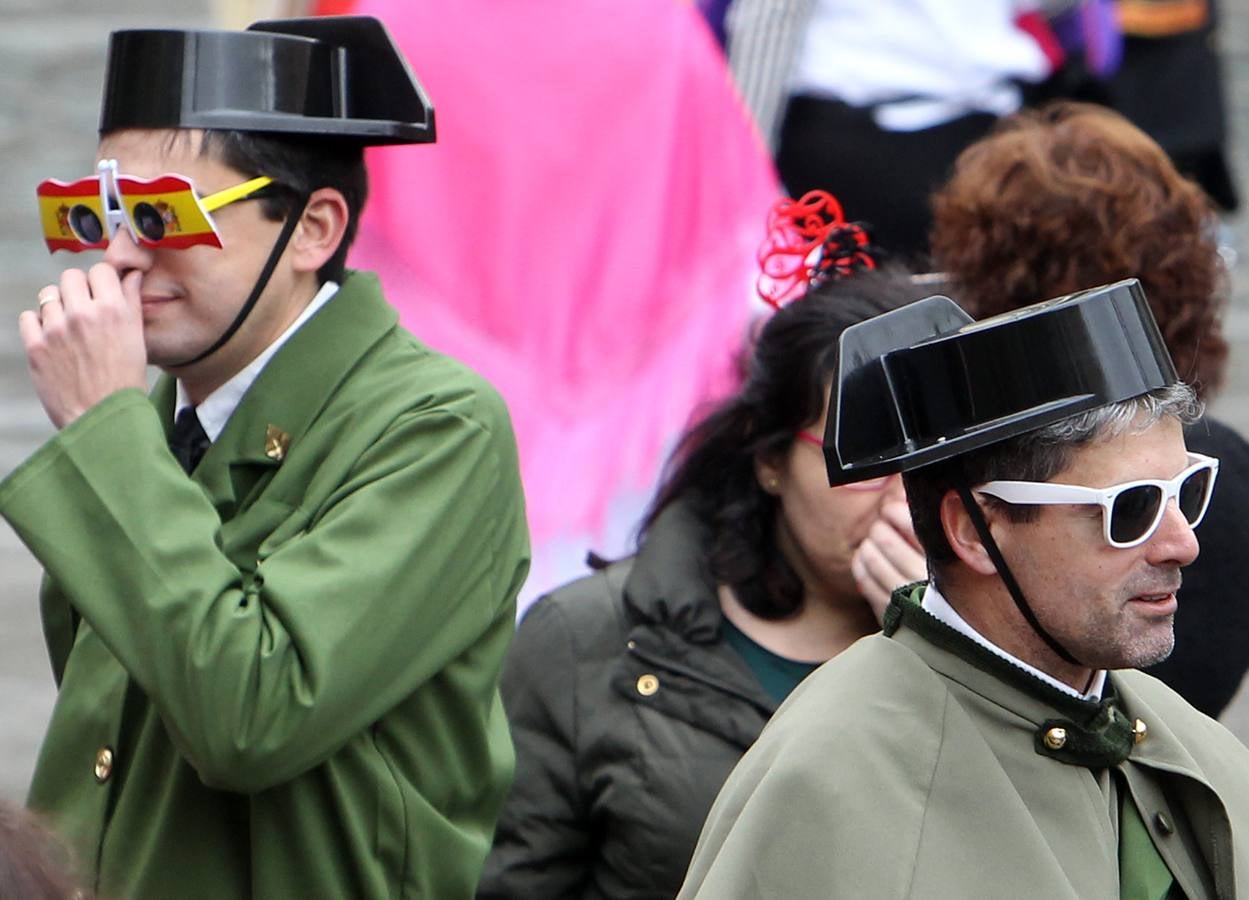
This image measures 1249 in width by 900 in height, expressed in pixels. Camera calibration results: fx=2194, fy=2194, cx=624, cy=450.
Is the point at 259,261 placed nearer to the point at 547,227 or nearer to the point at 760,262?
the point at 760,262

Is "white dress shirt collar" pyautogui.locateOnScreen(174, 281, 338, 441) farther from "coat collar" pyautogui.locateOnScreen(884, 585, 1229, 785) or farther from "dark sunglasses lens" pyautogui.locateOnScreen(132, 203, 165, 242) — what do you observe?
"coat collar" pyautogui.locateOnScreen(884, 585, 1229, 785)

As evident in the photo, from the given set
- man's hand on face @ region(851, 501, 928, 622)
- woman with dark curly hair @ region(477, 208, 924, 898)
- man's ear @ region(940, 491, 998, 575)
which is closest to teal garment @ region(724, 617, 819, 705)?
woman with dark curly hair @ region(477, 208, 924, 898)

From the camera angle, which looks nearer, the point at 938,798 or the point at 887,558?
the point at 938,798

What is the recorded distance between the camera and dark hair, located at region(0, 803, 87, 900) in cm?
179

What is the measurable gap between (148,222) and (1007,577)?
1203 mm

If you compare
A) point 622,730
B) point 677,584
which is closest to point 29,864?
point 622,730

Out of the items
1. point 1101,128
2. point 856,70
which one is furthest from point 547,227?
point 1101,128

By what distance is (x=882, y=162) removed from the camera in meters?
5.35

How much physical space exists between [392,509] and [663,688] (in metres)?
0.70

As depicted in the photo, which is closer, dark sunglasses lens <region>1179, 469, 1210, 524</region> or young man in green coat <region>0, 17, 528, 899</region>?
dark sunglasses lens <region>1179, 469, 1210, 524</region>

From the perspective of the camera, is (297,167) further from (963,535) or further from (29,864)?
(29,864)

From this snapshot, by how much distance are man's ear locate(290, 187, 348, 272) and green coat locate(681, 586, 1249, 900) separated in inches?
37.8

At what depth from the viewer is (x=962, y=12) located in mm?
5387

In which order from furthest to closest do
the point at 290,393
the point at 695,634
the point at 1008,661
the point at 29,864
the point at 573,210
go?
the point at 573,210
the point at 695,634
the point at 290,393
the point at 1008,661
the point at 29,864
